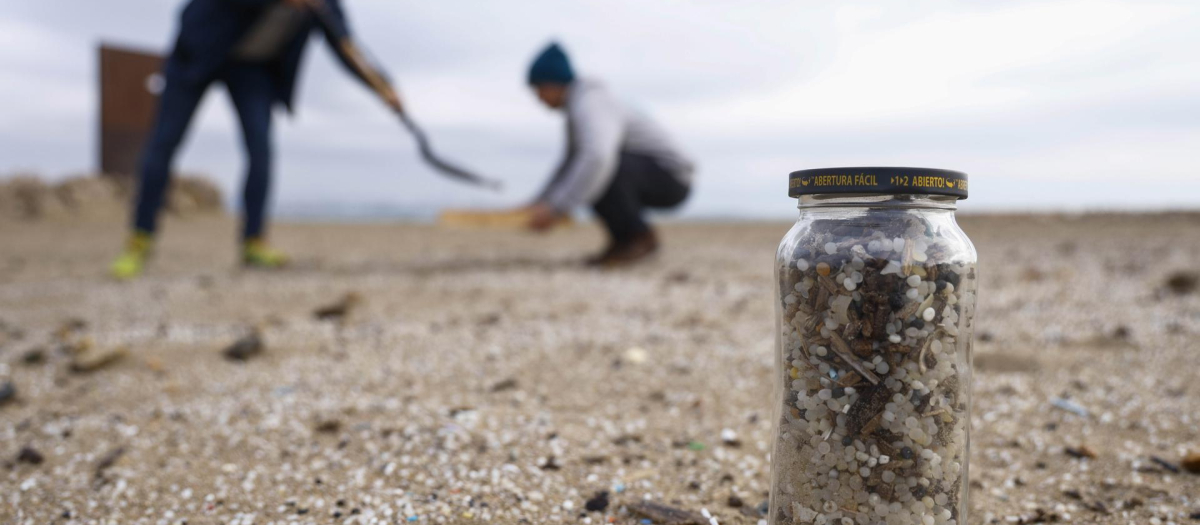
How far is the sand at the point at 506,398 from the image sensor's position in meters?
1.57

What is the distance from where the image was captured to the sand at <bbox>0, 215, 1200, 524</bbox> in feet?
5.15

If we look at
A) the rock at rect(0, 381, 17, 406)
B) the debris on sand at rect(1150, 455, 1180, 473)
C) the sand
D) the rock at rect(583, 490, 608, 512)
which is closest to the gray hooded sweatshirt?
the sand

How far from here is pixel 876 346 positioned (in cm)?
110

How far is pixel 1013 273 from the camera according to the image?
433 centimetres

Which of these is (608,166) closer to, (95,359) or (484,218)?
(484,218)

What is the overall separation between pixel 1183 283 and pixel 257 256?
17.8 feet

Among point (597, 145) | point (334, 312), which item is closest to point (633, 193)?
point (597, 145)

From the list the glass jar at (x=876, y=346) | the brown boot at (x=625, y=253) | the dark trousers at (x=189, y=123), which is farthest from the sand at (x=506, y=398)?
the dark trousers at (x=189, y=123)

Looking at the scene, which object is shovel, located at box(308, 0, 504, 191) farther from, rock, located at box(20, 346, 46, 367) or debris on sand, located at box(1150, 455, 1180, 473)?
debris on sand, located at box(1150, 455, 1180, 473)

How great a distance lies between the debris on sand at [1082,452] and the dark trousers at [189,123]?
4.53 metres

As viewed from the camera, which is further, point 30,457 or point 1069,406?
point 1069,406

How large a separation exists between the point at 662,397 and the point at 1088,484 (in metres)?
1.10

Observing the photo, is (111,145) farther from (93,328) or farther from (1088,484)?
(1088,484)

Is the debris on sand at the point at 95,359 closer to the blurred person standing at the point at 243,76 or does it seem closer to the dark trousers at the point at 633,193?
the blurred person standing at the point at 243,76
